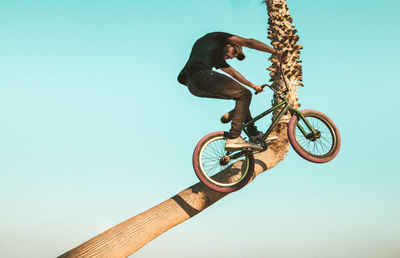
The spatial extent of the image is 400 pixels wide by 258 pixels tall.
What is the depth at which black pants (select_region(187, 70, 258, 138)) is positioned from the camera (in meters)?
4.39

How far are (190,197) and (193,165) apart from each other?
2.29ft

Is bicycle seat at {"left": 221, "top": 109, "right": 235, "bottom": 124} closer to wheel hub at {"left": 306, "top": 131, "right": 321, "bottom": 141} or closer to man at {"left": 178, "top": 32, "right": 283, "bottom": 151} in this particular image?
man at {"left": 178, "top": 32, "right": 283, "bottom": 151}

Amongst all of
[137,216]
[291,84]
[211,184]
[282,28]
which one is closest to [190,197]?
[211,184]

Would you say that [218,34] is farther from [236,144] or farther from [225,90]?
[236,144]

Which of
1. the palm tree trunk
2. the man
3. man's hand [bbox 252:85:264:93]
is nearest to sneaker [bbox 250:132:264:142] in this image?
the man

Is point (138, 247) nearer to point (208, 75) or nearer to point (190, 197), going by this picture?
point (190, 197)

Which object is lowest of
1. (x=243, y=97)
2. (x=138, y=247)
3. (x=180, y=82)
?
(x=138, y=247)

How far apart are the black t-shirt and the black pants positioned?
4.3 inches

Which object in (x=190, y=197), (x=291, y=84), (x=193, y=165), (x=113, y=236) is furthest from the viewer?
(x=291, y=84)

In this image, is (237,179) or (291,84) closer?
(237,179)

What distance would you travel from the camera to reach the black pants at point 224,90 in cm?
439

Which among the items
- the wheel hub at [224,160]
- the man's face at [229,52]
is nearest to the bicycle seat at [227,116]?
the wheel hub at [224,160]

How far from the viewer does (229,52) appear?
472cm

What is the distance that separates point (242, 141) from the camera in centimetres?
479
